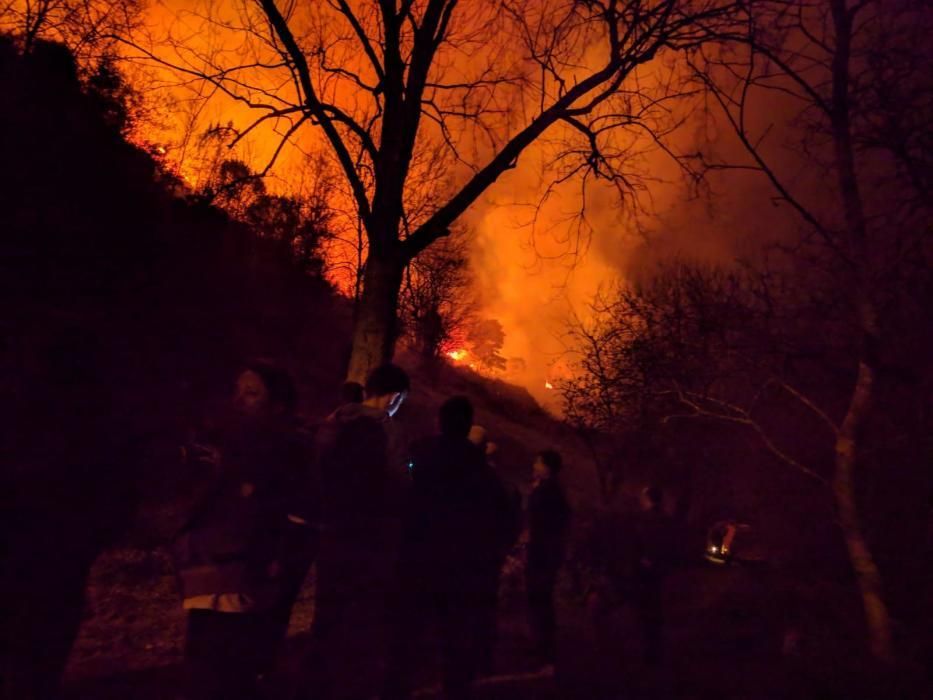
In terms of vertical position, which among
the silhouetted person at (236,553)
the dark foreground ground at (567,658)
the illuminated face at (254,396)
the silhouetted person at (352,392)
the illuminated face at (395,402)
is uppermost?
the silhouetted person at (352,392)

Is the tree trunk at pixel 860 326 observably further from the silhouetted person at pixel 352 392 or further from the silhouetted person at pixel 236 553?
the silhouetted person at pixel 236 553

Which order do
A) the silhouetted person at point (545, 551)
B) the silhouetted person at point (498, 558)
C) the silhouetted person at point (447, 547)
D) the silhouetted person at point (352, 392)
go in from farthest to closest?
1. the silhouetted person at point (545, 551)
2. the silhouetted person at point (352, 392)
3. the silhouetted person at point (498, 558)
4. the silhouetted person at point (447, 547)

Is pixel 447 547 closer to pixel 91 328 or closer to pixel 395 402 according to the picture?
pixel 395 402

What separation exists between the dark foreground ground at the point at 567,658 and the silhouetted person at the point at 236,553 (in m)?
1.17

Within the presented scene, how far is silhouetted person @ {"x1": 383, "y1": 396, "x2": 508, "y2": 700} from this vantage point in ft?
11.5

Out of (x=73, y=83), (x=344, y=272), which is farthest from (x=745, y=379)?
(x=73, y=83)

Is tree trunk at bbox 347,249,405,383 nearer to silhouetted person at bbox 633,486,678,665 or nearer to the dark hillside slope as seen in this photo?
the dark hillside slope

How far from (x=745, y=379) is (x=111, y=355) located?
674 centimetres

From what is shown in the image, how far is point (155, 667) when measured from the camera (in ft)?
14.0

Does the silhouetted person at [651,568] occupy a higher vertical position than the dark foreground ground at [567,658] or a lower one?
higher

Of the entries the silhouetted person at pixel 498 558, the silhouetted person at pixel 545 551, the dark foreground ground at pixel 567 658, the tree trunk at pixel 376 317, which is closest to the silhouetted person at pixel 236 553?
the dark foreground ground at pixel 567 658

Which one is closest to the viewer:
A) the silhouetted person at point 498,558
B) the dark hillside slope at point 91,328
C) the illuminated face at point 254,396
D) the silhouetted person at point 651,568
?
the dark hillside slope at point 91,328

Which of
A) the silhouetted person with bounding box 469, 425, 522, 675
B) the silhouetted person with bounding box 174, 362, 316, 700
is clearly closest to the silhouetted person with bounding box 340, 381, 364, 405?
the silhouetted person with bounding box 469, 425, 522, 675

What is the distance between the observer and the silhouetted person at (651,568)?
17.7ft
